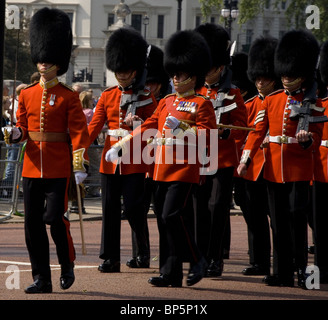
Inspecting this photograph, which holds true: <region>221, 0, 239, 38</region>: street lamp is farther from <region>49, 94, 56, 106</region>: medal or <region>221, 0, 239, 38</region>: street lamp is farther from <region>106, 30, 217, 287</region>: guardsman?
<region>49, 94, 56, 106</region>: medal

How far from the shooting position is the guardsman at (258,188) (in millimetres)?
8672

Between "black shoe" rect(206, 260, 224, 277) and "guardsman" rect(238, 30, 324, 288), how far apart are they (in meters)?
0.50

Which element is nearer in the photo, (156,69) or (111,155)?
(111,155)

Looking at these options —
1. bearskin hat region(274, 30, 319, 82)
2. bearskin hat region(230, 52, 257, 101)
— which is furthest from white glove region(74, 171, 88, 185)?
bearskin hat region(230, 52, 257, 101)

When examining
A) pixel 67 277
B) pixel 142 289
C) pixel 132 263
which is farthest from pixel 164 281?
pixel 132 263

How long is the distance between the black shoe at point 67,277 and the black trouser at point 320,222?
1.97m

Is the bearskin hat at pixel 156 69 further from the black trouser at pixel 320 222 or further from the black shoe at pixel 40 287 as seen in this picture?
the black shoe at pixel 40 287

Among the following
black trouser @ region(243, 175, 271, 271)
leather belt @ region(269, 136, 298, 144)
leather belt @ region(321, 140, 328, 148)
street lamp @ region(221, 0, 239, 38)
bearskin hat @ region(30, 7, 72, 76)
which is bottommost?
black trouser @ region(243, 175, 271, 271)

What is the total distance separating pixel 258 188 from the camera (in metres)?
8.88

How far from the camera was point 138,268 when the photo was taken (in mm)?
8891

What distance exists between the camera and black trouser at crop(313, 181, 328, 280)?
834 cm

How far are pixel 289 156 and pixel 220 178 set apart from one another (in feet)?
2.53

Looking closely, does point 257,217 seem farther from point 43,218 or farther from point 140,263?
point 43,218

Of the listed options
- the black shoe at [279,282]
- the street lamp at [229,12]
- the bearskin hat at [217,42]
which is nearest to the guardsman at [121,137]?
the bearskin hat at [217,42]
